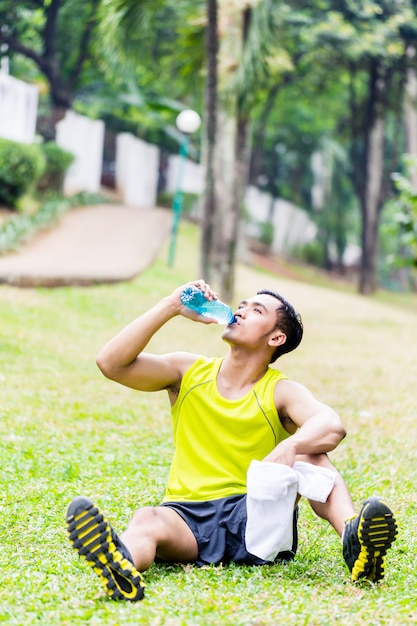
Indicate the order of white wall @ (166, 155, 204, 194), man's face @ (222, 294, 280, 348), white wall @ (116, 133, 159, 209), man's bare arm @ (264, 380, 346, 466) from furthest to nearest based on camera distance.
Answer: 1. white wall @ (166, 155, 204, 194)
2. white wall @ (116, 133, 159, 209)
3. man's face @ (222, 294, 280, 348)
4. man's bare arm @ (264, 380, 346, 466)

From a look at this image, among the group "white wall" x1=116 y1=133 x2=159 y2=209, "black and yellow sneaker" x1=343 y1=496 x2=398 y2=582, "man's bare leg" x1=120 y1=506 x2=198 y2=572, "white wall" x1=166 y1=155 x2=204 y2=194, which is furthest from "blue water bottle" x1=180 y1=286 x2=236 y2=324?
"white wall" x1=166 y1=155 x2=204 y2=194

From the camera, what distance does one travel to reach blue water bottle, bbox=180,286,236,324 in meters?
3.70

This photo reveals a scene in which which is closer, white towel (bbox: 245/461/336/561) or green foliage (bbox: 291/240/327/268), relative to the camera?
white towel (bbox: 245/461/336/561)

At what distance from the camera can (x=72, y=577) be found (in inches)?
130

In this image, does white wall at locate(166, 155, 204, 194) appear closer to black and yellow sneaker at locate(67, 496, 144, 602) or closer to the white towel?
the white towel

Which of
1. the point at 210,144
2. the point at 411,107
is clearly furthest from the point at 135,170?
the point at 210,144

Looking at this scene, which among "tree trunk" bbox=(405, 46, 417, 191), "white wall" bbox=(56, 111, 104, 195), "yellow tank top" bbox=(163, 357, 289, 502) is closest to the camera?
"yellow tank top" bbox=(163, 357, 289, 502)

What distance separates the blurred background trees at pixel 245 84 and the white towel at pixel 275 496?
9.40m

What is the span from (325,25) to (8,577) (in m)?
19.7

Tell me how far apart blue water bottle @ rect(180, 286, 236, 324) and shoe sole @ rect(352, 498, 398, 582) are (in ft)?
3.05

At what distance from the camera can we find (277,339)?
3785 millimetres

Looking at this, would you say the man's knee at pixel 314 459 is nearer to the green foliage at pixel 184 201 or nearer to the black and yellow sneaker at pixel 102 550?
the black and yellow sneaker at pixel 102 550

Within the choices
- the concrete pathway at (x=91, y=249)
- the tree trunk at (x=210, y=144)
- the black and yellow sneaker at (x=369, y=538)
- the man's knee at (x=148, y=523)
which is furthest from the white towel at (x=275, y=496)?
the tree trunk at (x=210, y=144)

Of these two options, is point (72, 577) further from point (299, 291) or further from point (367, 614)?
point (299, 291)
